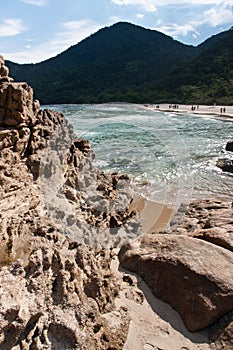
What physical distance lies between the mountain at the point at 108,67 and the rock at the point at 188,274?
58.4m

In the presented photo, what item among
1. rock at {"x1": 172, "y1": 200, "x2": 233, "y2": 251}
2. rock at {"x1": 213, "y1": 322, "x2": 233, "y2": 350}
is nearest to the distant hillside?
rock at {"x1": 172, "y1": 200, "x2": 233, "y2": 251}

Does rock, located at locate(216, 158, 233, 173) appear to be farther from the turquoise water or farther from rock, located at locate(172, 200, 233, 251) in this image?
rock, located at locate(172, 200, 233, 251)

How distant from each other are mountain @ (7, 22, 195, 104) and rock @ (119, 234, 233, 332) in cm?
5838

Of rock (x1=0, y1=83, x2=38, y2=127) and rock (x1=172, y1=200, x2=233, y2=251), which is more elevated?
rock (x1=0, y1=83, x2=38, y2=127)

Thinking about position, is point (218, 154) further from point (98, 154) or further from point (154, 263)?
point (154, 263)

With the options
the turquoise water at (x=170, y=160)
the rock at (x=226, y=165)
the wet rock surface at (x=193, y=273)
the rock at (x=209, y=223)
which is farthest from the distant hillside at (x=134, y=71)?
the wet rock surface at (x=193, y=273)

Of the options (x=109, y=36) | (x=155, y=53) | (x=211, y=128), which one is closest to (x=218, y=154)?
(x=211, y=128)

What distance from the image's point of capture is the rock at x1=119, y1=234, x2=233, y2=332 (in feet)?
11.7

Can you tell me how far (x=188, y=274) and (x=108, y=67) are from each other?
113774 millimetres

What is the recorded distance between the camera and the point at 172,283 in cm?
391

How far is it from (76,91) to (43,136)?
82100 mm

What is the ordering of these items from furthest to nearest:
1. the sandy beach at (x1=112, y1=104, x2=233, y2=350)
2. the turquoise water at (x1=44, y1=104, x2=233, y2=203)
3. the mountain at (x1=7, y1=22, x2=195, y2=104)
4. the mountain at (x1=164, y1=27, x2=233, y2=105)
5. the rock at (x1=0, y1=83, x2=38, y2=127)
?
the mountain at (x1=7, y1=22, x2=195, y2=104) → the mountain at (x1=164, y1=27, x2=233, y2=105) → the turquoise water at (x1=44, y1=104, x2=233, y2=203) → the rock at (x1=0, y1=83, x2=38, y2=127) → the sandy beach at (x1=112, y1=104, x2=233, y2=350)

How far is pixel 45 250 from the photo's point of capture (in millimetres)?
2988

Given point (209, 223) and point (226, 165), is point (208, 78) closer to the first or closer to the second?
point (226, 165)
